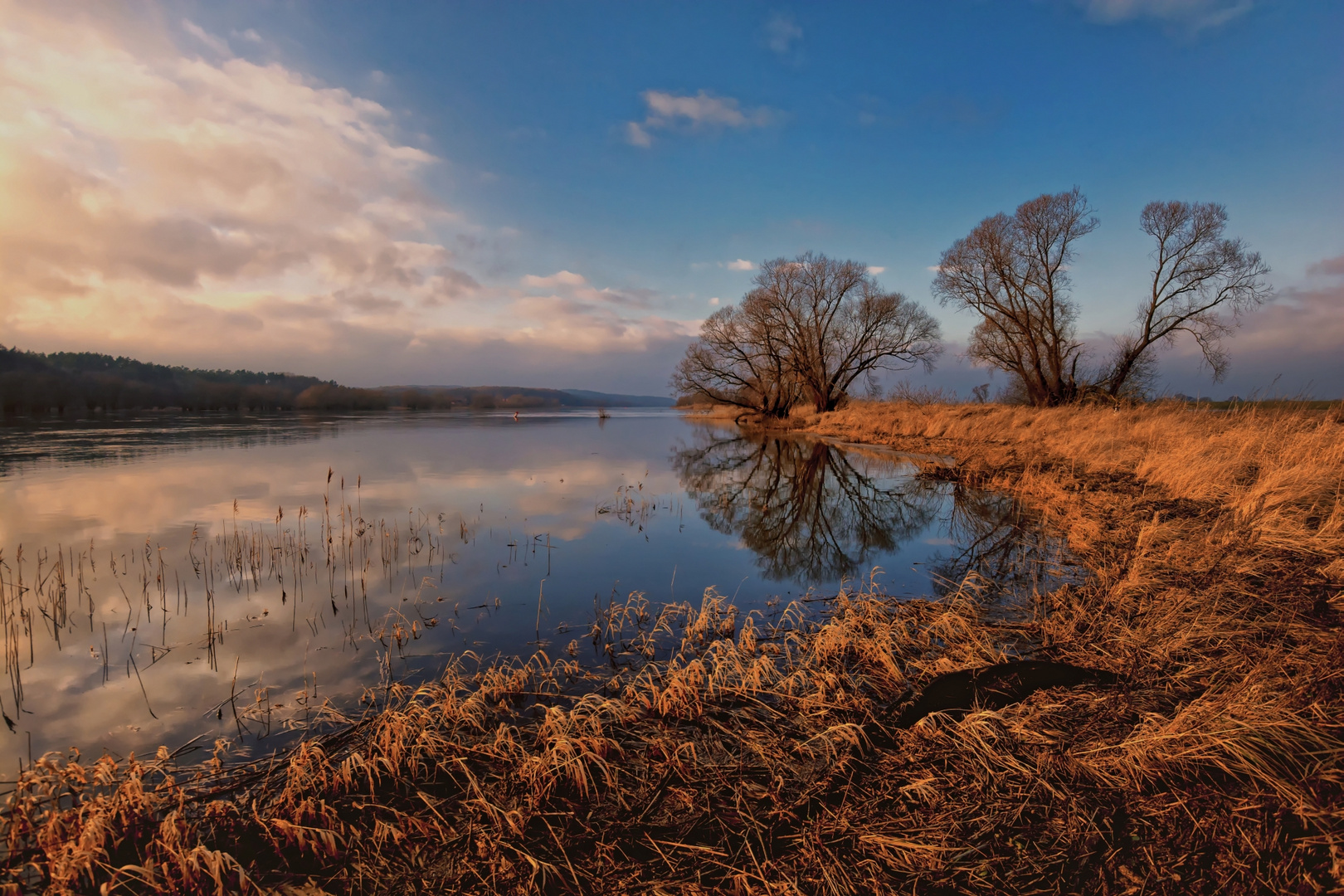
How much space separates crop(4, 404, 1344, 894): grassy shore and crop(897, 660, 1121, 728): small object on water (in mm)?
150

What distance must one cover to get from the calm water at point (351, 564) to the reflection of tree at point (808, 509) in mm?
80

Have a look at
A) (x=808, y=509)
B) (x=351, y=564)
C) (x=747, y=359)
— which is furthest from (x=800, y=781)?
(x=747, y=359)

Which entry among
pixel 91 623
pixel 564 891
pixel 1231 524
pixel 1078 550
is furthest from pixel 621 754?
pixel 1231 524

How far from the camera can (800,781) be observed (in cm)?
301

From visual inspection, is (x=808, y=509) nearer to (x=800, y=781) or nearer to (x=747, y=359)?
(x=800, y=781)

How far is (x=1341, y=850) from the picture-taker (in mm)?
2135

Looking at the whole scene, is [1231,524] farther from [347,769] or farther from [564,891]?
[347,769]

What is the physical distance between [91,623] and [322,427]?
3597 centimetres

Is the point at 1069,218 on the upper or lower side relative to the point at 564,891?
upper

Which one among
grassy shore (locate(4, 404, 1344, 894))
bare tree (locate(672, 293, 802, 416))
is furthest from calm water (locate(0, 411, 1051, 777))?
Answer: bare tree (locate(672, 293, 802, 416))

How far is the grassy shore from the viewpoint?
236 cm

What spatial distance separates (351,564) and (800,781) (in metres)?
7.26

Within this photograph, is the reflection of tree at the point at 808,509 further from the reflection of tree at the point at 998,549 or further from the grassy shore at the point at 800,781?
the grassy shore at the point at 800,781

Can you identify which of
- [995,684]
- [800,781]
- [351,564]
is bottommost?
[351,564]
